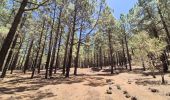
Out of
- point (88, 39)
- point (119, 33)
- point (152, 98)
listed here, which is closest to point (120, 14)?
point (119, 33)

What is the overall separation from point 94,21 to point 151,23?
374 inches

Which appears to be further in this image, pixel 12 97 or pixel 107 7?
pixel 107 7

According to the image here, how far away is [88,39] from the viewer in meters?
34.4

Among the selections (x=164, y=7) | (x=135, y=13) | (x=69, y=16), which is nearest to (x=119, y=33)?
(x=135, y=13)

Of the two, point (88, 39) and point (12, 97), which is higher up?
point (88, 39)

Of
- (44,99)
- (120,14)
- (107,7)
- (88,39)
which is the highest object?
(120,14)

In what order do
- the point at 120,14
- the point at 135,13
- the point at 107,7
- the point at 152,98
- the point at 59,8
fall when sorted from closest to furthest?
the point at 152,98, the point at 59,8, the point at 107,7, the point at 135,13, the point at 120,14

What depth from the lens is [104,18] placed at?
113 ft

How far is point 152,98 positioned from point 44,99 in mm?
7211

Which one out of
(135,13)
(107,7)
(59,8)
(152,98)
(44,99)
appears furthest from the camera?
(135,13)

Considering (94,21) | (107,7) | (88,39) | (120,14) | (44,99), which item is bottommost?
(44,99)

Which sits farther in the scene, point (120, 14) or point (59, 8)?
point (120, 14)

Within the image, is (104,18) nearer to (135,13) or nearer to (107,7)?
(107,7)

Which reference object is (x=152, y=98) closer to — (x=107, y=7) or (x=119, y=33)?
(x=107, y=7)
